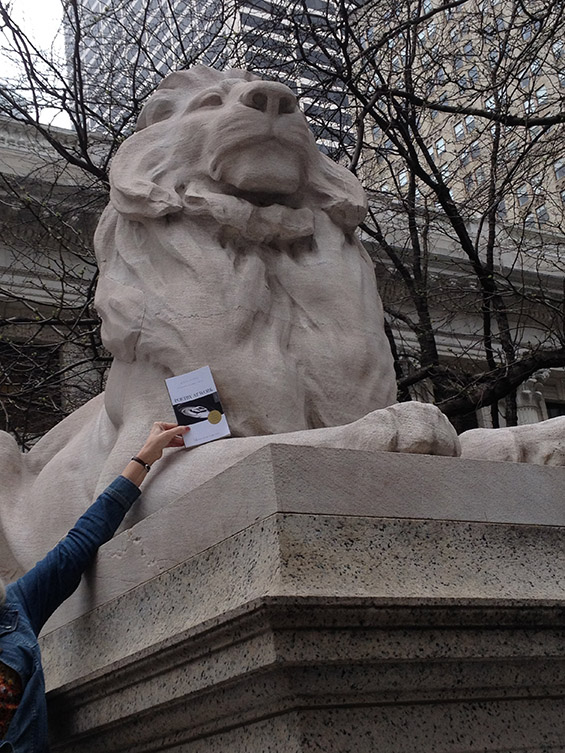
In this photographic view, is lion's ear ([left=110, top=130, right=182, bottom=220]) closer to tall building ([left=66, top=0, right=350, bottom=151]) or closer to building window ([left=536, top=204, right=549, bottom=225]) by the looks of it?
tall building ([left=66, top=0, right=350, bottom=151])

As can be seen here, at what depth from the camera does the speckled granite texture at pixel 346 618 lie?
80.6 inches

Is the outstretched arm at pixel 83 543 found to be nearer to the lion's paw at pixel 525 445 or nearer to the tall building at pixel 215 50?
the lion's paw at pixel 525 445

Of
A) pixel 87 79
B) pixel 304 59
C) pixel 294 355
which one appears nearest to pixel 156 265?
pixel 294 355

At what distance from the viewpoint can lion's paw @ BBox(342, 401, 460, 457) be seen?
8.23ft

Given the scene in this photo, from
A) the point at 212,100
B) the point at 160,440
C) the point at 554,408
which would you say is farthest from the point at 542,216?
the point at 160,440

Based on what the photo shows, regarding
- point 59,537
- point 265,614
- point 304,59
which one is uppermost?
point 304,59

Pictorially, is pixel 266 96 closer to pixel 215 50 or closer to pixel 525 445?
pixel 525 445

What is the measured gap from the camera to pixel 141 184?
12.3ft

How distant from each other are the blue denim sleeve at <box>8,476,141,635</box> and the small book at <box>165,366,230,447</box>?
29cm

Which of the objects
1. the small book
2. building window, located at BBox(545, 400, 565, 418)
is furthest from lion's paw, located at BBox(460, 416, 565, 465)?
building window, located at BBox(545, 400, 565, 418)

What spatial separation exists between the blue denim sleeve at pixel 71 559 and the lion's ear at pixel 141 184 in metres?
1.25

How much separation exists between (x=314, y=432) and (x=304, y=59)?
315 inches

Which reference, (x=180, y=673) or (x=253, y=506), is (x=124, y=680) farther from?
(x=253, y=506)

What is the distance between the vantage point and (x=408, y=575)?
2.24 metres
